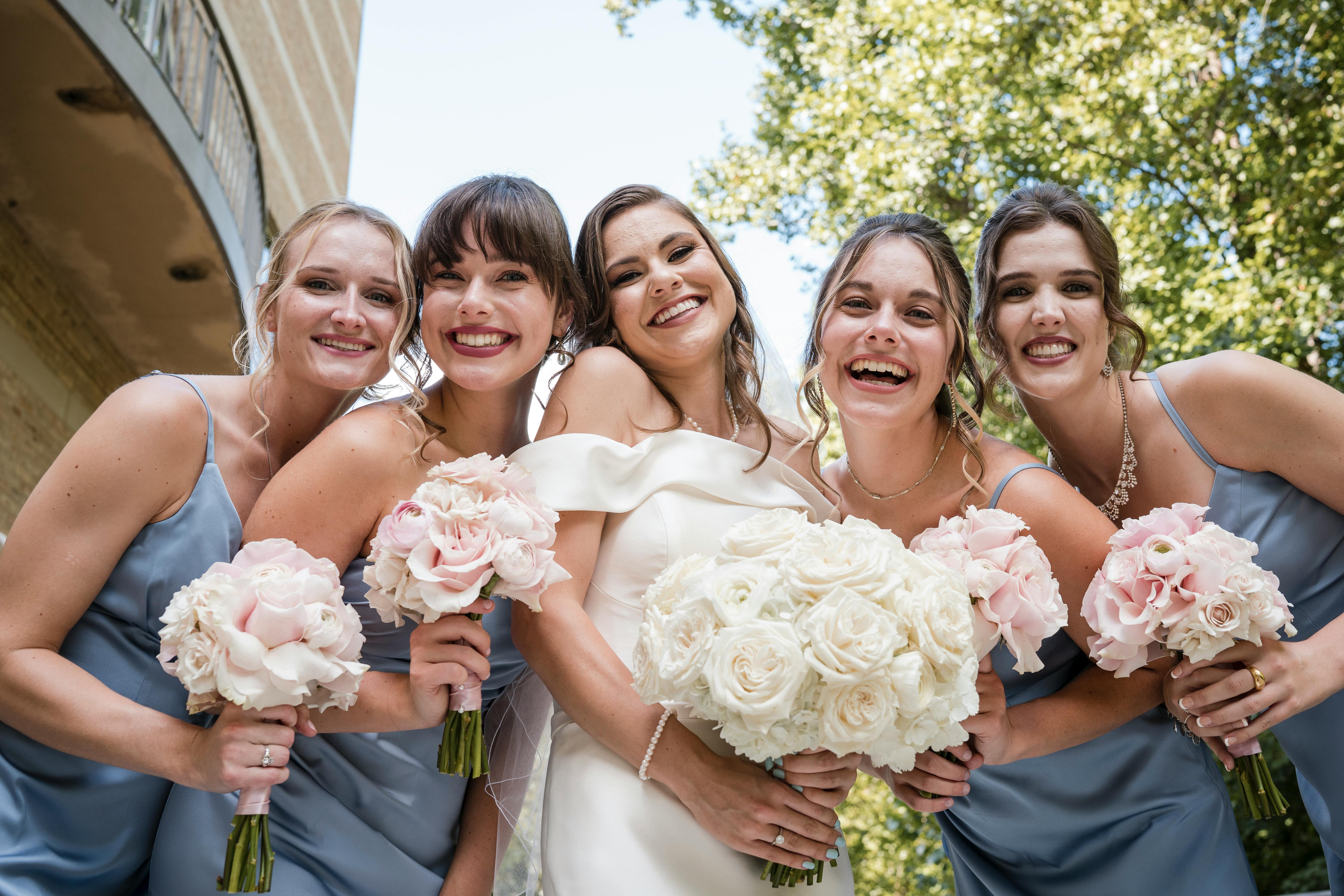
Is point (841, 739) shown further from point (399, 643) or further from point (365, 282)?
point (365, 282)

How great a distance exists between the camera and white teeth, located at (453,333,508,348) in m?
3.54

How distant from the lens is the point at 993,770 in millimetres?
3770

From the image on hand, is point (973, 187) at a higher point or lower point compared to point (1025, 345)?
lower

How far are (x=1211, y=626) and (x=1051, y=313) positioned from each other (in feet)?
4.40

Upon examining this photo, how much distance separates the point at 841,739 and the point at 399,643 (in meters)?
1.71

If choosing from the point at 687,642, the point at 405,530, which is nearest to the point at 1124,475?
the point at 687,642

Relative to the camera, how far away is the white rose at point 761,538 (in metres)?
2.55

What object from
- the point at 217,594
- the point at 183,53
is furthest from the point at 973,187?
the point at 217,594

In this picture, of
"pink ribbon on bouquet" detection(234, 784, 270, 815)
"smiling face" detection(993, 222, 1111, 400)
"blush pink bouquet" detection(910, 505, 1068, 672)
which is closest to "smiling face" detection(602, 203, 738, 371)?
"smiling face" detection(993, 222, 1111, 400)

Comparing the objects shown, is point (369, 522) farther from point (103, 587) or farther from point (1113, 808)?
point (1113, 808)

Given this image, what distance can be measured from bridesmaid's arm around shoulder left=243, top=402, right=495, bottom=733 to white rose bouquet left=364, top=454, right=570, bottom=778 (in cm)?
7

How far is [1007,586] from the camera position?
107 inches

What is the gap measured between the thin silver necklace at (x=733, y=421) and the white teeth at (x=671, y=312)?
0.35m

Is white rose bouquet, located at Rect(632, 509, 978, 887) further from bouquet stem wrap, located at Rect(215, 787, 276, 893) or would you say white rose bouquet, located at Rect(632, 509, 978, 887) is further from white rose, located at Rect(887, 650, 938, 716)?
bouquet stem wrap, located at Rect(215, 787, 276, 893)
